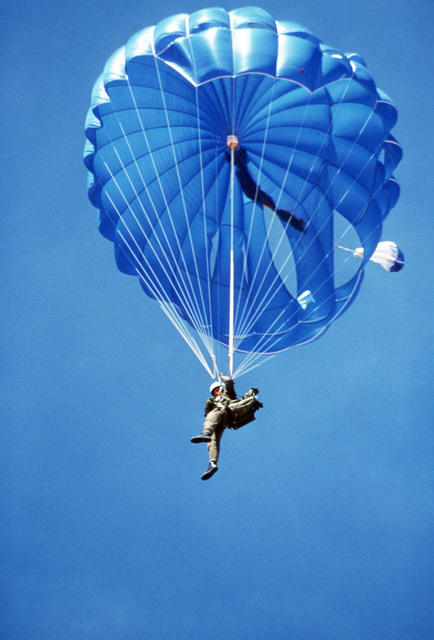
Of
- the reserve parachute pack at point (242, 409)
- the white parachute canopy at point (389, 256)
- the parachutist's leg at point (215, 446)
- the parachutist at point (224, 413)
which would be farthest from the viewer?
the white parachute canopy at point (389, 256)

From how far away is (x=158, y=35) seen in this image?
8.86 meters

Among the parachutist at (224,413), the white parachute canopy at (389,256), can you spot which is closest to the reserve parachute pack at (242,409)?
the parachutist at (224,413)

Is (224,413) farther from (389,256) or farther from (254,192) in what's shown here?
(254,192)

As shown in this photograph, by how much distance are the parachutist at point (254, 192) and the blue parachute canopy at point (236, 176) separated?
1.3 inches

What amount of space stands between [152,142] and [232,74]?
1915mm

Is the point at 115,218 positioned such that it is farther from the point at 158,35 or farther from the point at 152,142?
the point at 158,35

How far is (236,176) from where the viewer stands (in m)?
10.6

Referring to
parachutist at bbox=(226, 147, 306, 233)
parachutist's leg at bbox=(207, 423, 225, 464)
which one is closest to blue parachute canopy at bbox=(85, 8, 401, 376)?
parachutist at bbox=(226, 147, 306, 233)

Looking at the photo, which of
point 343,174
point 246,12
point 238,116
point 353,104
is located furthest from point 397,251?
point 246,12

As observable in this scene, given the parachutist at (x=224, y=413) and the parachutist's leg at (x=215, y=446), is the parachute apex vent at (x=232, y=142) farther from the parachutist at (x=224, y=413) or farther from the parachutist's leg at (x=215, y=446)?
the parachutist's leg at (x=215, y=446)

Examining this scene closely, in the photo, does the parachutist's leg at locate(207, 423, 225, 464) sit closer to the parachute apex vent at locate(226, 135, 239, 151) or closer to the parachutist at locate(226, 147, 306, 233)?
the parachutist at locate(226, 147, 306, 233)

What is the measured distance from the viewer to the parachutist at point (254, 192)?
1035cm

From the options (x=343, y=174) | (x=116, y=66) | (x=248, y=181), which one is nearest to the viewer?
(x=116, y=66)

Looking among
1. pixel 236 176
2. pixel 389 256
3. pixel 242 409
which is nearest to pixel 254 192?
pixel 236 176
